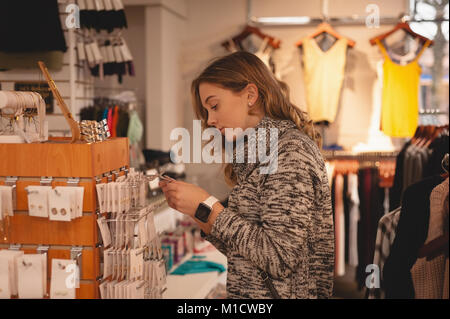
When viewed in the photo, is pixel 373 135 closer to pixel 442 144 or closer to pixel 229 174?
pixel 442 144

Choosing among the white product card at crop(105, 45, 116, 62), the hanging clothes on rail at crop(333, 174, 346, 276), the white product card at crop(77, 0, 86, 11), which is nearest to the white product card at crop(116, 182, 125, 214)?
the white product card at crop(77, 0, 86, 11)

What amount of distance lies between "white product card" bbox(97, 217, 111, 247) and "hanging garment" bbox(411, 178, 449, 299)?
1135mm

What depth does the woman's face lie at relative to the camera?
4.48 ft

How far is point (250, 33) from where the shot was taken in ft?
14.6

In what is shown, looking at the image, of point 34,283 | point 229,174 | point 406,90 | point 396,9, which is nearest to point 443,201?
point 229,174

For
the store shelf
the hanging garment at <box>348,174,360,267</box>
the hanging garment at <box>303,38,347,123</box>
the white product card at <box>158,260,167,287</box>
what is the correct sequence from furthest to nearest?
the hanging garment at <box>303,38,347,123</box> → the hanging garment at <box>348,174,360,267</box> → the store shelf → the white product card at <box>158,260,167,287</box>

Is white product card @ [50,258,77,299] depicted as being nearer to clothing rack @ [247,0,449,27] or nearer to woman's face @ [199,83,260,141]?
woman's face @ [199,83,260,141]

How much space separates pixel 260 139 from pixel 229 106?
134mm

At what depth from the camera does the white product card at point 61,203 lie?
1424 mm

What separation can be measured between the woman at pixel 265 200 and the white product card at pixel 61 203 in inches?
10.9

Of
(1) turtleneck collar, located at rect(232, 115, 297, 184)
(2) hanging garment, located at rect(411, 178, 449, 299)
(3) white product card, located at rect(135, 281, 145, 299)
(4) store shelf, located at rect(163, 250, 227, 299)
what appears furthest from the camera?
(4) store shelf, located at rect(163, 250, 227, 299)

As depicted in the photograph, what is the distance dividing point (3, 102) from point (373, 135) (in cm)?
357

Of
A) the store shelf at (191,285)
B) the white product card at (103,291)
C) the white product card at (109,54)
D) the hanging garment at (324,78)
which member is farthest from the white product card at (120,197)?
the hanging garment at (324,78)

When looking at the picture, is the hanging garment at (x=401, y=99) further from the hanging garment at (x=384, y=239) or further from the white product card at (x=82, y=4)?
the white product card at (x=82, y=4)
